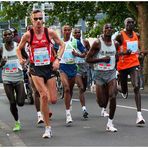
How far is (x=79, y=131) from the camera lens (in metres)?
9.68

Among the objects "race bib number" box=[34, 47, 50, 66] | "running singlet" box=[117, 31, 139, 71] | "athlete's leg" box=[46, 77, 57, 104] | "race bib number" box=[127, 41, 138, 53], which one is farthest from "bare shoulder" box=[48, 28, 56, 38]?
"race bib number" box=[127, 41, 138, 53]

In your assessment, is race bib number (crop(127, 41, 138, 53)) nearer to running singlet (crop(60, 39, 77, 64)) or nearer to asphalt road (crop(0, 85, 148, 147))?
running singlet (crop(60, 39, 77, 64))

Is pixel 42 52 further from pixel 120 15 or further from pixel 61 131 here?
pixel 120 15

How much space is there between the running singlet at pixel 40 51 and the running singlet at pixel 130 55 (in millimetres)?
1841

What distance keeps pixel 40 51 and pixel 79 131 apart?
1592 mm

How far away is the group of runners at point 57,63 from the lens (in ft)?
29.5

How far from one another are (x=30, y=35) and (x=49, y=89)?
0.90 m

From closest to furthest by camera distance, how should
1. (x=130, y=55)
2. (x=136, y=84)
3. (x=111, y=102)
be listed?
(x=111, y=102) → (x=136, y=84) → (x=130, y=55)

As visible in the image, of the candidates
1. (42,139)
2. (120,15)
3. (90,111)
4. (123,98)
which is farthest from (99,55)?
(120,15)

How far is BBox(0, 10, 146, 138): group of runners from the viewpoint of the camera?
354 inches

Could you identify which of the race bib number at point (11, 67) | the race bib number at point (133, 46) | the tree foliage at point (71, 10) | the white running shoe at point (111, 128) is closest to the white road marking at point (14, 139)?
the race bib number at point (11, 67)

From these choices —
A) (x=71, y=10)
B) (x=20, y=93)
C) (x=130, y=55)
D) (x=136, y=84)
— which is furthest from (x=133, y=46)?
(x=71, y=10)

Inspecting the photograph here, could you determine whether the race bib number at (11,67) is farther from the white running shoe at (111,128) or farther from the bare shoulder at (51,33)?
the white running shoe at (111,128)

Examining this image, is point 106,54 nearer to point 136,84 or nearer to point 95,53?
point 95,53
